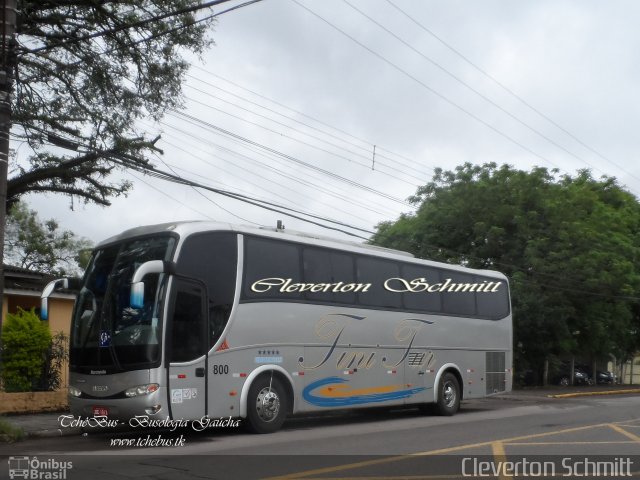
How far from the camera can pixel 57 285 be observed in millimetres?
14250

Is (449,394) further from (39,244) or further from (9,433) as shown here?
(39,244)

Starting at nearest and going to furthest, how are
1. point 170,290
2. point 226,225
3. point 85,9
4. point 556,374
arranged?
point 170,290, point 226,225, point 85,9, point 556,374

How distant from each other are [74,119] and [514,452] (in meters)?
13.7

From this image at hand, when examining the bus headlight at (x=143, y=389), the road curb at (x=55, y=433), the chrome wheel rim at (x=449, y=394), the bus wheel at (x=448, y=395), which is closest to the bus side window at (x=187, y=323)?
the bus headlight at (x=143, y=389)

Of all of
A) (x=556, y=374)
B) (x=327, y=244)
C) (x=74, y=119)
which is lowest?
(x=556, y=374)

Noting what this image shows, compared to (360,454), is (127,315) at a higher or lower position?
higher

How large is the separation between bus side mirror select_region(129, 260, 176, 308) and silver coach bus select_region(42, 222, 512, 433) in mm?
21

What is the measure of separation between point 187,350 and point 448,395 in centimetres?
878

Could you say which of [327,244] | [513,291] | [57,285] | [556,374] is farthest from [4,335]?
[556,374]

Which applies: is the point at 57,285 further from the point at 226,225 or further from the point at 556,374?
the point at 556,374

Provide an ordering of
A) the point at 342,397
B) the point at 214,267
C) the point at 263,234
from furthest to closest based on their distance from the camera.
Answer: the point at 342,397, the point at 263,234, the point at 214,267

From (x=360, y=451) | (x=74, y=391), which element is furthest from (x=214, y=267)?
(x=360, y=451)

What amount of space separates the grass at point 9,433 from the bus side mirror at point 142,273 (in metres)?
3.19

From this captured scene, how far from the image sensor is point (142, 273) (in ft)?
39.1
